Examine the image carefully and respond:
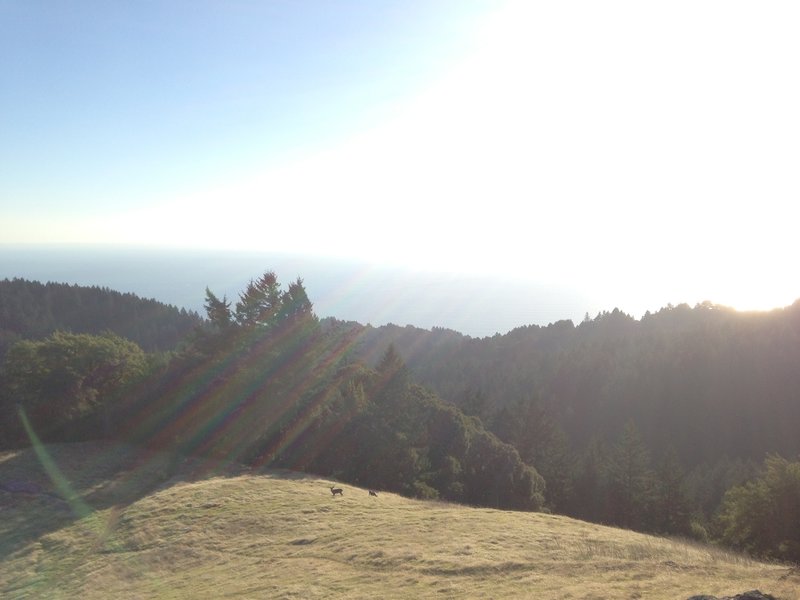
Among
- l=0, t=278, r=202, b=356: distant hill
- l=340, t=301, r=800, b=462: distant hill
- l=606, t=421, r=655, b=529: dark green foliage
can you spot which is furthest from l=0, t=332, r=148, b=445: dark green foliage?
l=0, t=278, r=202, b=356: distant hill

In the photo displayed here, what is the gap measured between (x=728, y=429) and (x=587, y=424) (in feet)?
77.5

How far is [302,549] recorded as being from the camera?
15.7 metres

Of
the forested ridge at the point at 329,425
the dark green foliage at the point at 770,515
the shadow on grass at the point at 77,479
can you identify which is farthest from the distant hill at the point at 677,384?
the shadow on grass at the point at 77,479

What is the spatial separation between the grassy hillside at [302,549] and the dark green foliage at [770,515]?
13.1 m

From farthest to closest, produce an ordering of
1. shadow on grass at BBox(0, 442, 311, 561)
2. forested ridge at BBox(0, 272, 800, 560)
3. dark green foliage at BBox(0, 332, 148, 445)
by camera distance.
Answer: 1. dark green foliage at BBox(0, 332, 148, 445)
2. forested ridge at BBox(0, 272, 800, 560)
3. shadow on grass at BBox(0, 442, 311, 561)

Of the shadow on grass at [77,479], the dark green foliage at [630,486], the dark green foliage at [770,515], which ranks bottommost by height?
the dark green foliage at [630,486]

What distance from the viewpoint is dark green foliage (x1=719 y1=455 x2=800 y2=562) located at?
75.5 ft

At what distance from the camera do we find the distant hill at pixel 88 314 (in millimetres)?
111562

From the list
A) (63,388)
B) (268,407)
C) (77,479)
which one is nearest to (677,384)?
(268,407)

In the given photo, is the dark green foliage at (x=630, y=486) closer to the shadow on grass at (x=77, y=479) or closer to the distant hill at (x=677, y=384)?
the distant hill at (x=677, y=384)

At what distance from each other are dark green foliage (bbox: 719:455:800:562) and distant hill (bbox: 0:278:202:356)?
113 m

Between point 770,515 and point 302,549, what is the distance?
24.9 meters

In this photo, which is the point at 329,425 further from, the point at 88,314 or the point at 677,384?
the point at 88,314

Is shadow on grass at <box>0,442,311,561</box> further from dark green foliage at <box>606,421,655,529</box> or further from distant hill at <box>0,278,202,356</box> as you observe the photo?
distant hill at <box>0,278,202,356</box>
